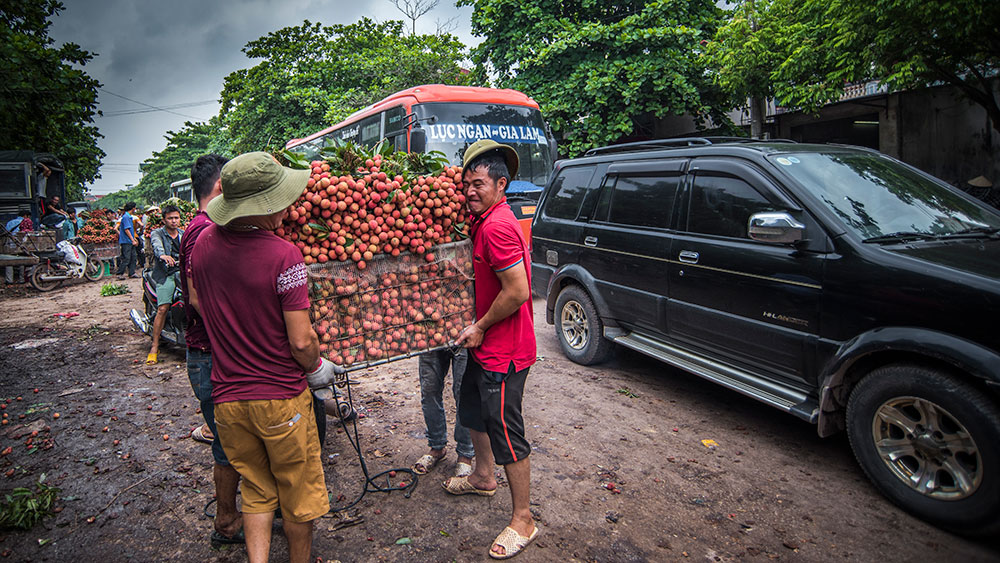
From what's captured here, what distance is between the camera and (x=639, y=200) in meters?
5.27

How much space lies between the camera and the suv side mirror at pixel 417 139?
10305 millimetres

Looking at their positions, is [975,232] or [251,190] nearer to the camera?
[251,190]

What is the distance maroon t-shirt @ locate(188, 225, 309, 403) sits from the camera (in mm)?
2350

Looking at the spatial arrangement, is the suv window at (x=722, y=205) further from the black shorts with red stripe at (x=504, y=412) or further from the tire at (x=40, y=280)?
the tire at (x=40, y=280)

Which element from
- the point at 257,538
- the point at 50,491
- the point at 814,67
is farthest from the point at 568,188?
the point at 814,67

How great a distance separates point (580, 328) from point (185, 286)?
392 centimetres

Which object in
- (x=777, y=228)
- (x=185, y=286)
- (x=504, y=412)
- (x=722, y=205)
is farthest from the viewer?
(x=722, y=205)

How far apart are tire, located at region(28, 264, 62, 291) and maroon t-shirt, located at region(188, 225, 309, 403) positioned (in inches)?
586

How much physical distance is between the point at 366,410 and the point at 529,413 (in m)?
1.47

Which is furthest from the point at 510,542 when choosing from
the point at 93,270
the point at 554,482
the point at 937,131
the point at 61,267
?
the point at 93,270

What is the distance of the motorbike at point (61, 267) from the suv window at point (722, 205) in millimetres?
15509

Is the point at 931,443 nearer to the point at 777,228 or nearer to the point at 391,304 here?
the point at 777,228

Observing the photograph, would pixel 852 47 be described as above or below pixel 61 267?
above

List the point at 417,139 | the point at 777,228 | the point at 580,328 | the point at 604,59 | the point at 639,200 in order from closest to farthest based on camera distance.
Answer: the point at 777,228, the point at 639,200, the point at 580,328, the point at 417,139, the point at 604,59
